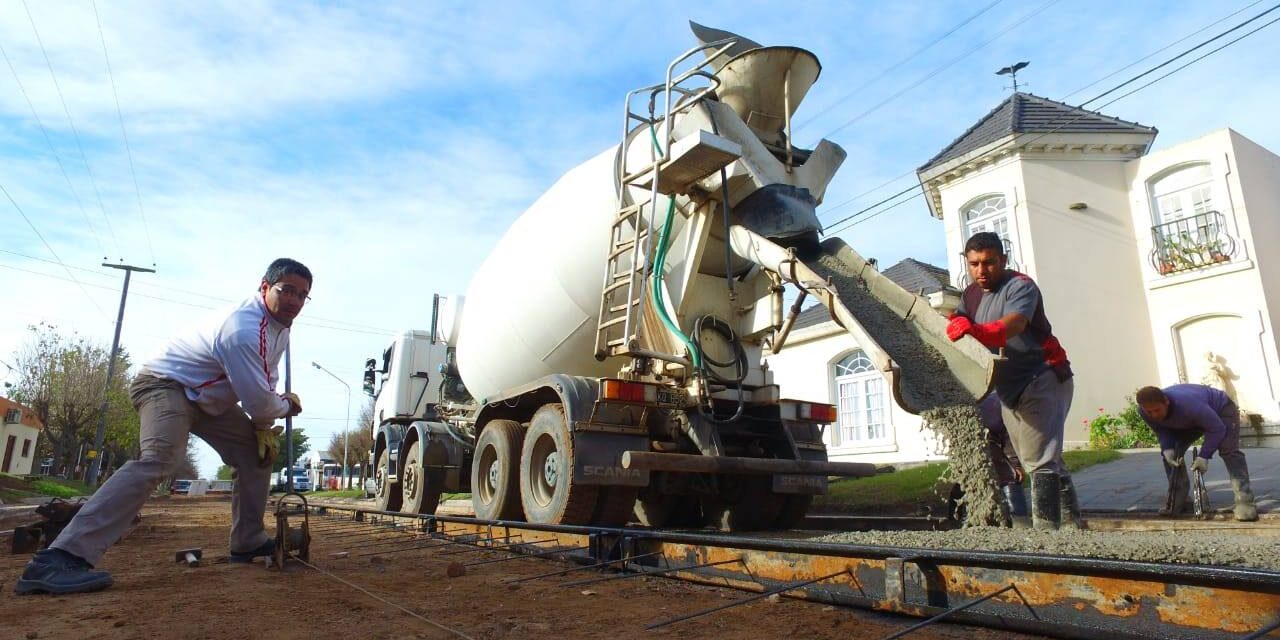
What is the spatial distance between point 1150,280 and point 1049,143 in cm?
319

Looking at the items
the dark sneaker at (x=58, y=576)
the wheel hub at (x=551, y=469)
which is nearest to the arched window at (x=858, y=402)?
the wheel hub at (x=551, y=469)

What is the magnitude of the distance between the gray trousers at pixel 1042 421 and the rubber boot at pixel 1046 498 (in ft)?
0.28

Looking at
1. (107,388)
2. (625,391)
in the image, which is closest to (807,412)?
(625,391)

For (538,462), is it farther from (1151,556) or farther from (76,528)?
(1151,556)

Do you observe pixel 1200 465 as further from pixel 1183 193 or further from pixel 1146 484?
pixel 1183 193

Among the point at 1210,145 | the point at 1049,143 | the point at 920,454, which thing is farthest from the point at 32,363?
the point at 1210,145

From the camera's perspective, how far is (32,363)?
30.7 m

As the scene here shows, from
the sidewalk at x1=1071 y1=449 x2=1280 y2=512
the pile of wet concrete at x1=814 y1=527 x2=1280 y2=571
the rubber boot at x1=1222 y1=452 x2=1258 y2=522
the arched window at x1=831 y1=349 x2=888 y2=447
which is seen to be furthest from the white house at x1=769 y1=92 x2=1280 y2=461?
the pile of wet concrete at x1=814 y1=527 x2=1280 y2=571

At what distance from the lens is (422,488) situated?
25.5 ft

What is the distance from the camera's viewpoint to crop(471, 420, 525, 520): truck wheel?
598 centimetres

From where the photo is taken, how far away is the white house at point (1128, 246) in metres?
12.8

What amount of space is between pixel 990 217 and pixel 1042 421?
12.7m

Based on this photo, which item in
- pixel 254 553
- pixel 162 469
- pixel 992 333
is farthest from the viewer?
pixel 254 553

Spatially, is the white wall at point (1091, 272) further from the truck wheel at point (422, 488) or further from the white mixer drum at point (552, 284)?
the truck wheel at point (422, 488)
